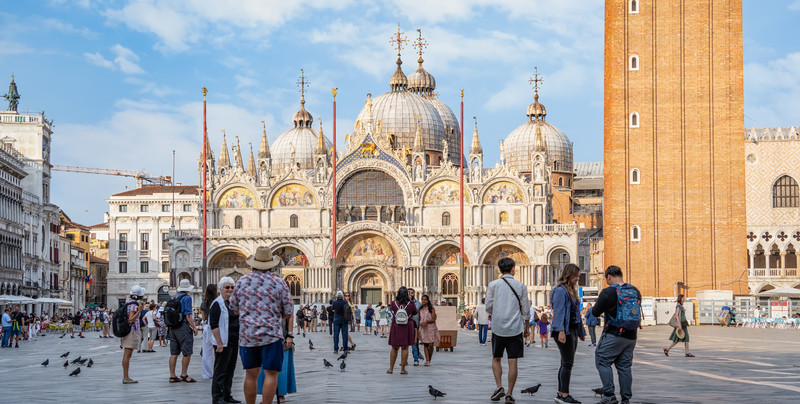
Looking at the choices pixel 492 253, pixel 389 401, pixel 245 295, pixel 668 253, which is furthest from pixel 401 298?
pixel 492 253

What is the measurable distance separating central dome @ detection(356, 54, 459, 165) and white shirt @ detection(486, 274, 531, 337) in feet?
201

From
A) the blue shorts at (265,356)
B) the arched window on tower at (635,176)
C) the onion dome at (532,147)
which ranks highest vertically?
the onion dome at (532,147)

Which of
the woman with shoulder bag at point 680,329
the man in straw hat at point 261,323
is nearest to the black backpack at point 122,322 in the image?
the man in straw hat at point 261,323

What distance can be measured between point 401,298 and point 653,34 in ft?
111

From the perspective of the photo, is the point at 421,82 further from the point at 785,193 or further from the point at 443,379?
the point at 443,379

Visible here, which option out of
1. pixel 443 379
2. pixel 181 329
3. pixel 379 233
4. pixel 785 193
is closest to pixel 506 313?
pixel 443 379

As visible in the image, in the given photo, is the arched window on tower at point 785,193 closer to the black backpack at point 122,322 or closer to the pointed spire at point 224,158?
the pointed spire at point 224,158

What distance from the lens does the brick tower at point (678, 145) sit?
4844 centimetres

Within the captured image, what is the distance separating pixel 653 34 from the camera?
48.8 meters

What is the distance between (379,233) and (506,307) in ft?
170

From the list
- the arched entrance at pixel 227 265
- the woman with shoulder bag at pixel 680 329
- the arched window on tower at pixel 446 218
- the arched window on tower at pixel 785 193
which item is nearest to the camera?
the woman with shoulder bag at pixel 680 329

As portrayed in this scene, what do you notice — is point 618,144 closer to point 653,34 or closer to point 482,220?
point 653,34

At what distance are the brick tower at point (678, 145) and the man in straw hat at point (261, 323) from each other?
129 feet

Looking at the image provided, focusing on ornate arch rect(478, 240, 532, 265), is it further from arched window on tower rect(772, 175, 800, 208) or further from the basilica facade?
arched window on tower rect(772, 175, 800, 208)
